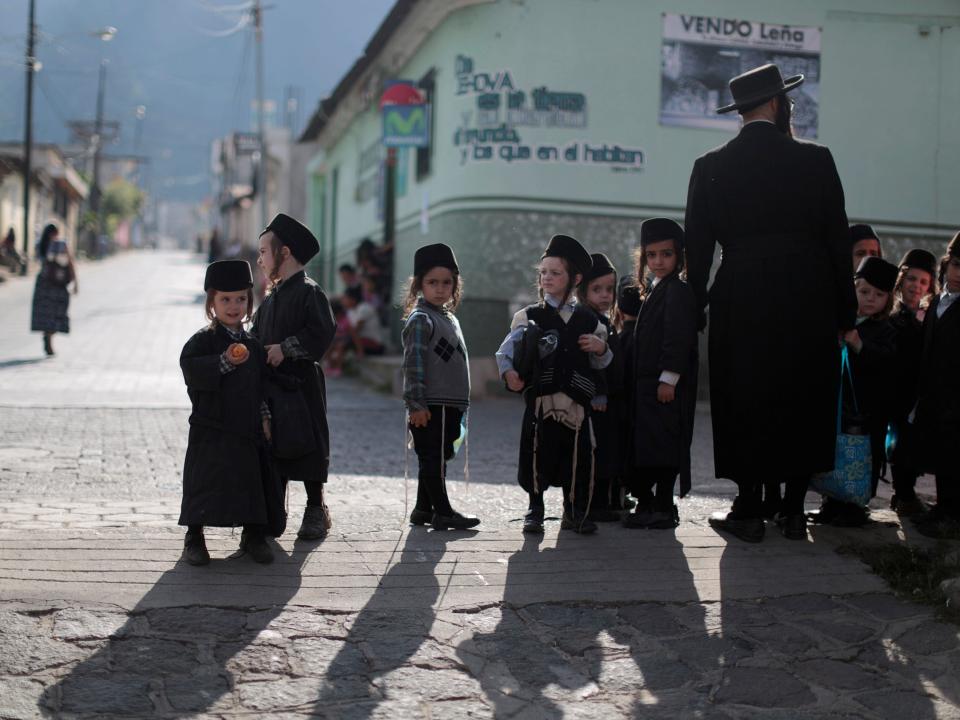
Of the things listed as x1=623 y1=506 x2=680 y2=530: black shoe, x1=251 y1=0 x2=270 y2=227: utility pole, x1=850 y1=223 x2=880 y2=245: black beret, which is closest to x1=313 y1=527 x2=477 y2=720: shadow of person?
x1=623 y1=506 x2=680 y2=530: black shoe

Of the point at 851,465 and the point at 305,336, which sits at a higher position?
the point at 305,336

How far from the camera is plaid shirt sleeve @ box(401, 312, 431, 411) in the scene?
5785 mm

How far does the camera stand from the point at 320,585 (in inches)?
188

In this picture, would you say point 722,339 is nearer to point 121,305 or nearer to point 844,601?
point 844,601

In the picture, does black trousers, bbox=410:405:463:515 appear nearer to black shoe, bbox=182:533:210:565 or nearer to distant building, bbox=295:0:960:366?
black shoe, bbox=182:533:210:565

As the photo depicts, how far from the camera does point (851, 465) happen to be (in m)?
A: 5.74

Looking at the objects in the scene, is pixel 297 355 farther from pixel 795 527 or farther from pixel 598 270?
pixel 795 527

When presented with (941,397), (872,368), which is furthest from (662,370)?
(941,397)

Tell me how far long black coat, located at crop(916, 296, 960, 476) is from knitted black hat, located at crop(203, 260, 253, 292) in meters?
3.26

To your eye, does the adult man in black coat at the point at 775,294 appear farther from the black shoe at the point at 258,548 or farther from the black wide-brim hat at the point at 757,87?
the black shoe at the point at 258,548

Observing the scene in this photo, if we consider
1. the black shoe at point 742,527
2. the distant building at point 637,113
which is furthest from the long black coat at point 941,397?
the distant building at point 637,113

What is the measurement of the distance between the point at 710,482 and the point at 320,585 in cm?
361

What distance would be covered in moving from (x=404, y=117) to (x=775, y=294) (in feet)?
32.0

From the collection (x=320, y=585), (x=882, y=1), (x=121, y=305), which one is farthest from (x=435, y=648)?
(x=121, y=305)
